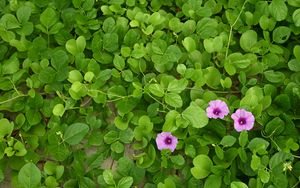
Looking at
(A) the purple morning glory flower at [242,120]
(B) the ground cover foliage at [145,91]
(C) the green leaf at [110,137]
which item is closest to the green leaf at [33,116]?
(B) the ground cover foliage at [145,91]

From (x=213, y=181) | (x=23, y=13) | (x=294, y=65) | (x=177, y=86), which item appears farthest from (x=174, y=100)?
(x=23, y=13)

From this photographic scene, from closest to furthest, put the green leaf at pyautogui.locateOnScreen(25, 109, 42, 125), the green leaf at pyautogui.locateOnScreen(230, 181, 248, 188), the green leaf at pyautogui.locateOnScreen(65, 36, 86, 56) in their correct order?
the green leaf at pyautogui.locateOnScreen(230, 181, 248, 188) → the green leaf at pyautogui.locateOnScreen(25, 109, 42, 125) → the green leaf at pyautogui.locateOnScreen(65, 36, 86, 56)

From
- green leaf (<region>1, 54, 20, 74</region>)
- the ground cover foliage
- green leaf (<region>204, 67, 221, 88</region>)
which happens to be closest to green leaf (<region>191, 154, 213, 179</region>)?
the ground cover foliage

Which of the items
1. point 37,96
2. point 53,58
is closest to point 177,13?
point 53,58

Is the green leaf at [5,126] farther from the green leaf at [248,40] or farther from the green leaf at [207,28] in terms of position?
the green leaf at [248,40]

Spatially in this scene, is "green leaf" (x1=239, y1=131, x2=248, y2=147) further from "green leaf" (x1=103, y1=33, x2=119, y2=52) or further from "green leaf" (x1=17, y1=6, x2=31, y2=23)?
"green leaf" (x1=17, y1=6, x2=31, y2=23)

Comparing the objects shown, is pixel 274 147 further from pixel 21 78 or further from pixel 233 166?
pixel 21 78
